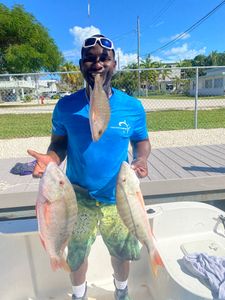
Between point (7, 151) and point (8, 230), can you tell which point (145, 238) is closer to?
point (8, 230)

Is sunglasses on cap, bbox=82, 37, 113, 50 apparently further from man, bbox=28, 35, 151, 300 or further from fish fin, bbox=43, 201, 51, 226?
fish fin, bbox=43, 201, 51, 226

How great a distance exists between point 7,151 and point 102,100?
6244mm

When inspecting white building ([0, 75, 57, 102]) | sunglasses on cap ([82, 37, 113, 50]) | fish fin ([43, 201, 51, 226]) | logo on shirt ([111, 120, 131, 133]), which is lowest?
fish fin ([43, 201, 51, 226])

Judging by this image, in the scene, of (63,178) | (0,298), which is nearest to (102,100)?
(63,178)

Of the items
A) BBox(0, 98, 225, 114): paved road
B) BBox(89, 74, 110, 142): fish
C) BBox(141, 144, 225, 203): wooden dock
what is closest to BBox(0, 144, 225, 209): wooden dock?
BBox(141, 144, 225, 203): wooden dock

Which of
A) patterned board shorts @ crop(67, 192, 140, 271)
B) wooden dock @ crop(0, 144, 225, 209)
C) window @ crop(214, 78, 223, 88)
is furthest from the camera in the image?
window @ crop(214, 78, 223, 88)

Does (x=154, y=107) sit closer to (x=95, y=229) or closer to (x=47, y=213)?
(x=95, y=229)

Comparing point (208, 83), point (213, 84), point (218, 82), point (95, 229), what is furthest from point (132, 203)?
point (208, 83)

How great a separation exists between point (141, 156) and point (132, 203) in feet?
1.56

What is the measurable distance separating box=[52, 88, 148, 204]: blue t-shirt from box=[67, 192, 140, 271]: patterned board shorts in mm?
66

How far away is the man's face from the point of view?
170 centimetres

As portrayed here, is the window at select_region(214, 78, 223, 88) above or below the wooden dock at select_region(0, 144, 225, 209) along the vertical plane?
above

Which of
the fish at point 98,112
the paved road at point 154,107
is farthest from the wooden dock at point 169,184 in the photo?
the paved road at point 154,107

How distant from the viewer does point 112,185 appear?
1916 millimetres
